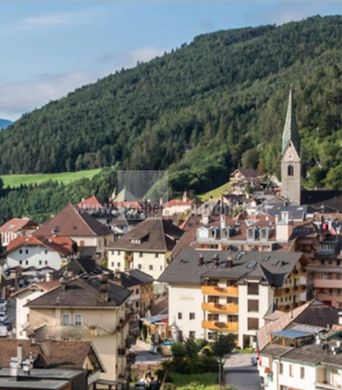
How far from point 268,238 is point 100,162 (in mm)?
117396

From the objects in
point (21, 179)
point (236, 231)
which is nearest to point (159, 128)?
point (21, 179)

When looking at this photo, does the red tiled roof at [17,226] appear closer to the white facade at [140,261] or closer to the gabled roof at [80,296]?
the white facade at [140,261]

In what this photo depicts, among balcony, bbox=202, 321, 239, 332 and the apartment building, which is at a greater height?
the apartment building

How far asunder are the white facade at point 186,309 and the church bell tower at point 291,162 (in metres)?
45.8

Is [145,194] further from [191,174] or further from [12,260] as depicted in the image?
[12,260]

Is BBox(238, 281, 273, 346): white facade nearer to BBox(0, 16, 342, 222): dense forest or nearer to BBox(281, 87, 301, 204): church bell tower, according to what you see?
BBox(281, 87, 301, 204): church bell tower

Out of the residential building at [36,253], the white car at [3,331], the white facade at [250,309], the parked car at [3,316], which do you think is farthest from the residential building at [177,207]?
the white car at [3,331]

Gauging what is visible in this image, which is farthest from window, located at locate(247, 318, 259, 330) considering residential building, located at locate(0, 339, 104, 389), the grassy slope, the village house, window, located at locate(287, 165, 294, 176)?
the grassy slope

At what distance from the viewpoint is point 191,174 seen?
12462 cm

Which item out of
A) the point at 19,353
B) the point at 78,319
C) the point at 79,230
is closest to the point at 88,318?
the point at 78,319

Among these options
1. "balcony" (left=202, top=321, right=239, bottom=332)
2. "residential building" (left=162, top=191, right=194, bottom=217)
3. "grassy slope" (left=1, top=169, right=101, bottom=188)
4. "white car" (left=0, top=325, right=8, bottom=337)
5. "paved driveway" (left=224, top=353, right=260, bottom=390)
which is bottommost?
"paved driveway" (left=224, top=353, right=260, bottom=390)

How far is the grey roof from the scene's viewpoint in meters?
47.7

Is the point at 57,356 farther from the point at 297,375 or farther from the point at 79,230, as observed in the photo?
the point at 79,230

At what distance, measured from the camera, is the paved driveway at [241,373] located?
Result: 3806 cm
